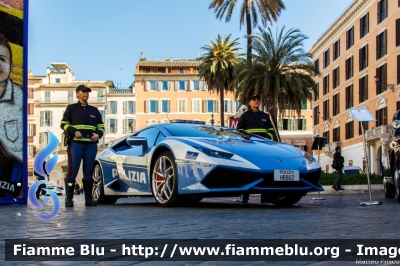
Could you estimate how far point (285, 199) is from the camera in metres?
9.42

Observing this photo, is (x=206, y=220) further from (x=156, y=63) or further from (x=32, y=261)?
(x=156, y=63)

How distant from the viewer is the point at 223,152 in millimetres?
8305

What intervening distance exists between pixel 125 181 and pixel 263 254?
6.16 metres

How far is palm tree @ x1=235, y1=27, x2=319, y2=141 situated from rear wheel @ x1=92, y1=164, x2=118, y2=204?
23.7 meters

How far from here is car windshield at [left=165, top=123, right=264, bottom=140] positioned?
30.3 ft

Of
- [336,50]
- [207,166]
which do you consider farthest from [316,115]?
[207,166]

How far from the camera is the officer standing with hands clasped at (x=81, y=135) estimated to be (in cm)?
934

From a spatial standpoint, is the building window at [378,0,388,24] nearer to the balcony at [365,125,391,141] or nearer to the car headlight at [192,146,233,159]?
the balcony at [365,125,391,141]

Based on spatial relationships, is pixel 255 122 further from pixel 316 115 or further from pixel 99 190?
pixel 316 115

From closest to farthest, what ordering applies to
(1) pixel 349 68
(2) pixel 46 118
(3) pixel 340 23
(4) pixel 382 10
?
(4) pixel 382 10, (1) pixel 349 68, (3) pixel 340 23, (2) pixel 46 118

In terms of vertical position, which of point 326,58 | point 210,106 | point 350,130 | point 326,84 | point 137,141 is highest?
point 326,58

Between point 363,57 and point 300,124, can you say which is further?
point 300,124

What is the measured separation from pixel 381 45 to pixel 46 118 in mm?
58420

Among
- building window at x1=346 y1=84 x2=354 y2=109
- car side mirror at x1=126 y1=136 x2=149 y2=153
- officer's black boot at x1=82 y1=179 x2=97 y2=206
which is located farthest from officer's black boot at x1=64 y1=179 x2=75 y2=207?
building window at x1=346 y1=84 x2=354 y2=109
